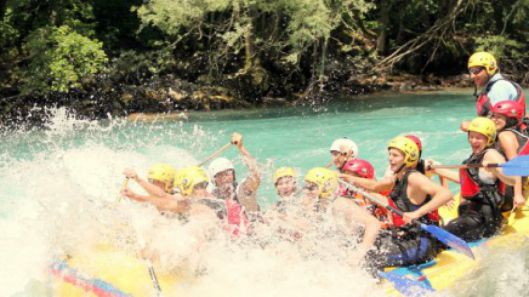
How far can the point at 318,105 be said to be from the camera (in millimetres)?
16953

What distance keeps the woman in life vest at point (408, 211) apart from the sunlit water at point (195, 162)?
1.02 ft

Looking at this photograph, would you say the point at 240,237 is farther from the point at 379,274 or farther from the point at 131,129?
the point at 131,129

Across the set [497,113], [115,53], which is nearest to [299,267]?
[497,113]

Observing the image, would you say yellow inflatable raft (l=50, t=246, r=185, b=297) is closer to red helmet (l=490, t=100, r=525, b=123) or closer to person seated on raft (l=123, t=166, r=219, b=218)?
person seated on raft (l=123, t=166, r=219, b=218)

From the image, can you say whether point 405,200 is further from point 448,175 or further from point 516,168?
point 448,175

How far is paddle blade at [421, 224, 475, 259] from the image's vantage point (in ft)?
13.5

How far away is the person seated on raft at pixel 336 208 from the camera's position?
4.21m

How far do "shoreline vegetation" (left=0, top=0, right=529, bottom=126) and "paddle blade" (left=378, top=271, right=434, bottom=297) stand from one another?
11.1m

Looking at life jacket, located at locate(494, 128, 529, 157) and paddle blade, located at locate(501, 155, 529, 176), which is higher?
life jacket, located at locate(494, 128, 529, 157)

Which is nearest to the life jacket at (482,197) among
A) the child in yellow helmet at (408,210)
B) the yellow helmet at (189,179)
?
the child in yellow helmet at (408,210)

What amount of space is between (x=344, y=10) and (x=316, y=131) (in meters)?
3.86

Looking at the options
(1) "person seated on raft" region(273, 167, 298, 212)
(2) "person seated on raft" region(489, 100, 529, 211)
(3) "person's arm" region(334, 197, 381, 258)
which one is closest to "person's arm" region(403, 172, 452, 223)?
(3) "person's arm" region(334, 197, 381, 258)

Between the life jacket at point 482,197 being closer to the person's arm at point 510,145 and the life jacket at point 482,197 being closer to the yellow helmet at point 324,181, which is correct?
the person's arm at point 510,145

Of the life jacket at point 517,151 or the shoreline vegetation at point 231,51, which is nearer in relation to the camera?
the life jacket at point 517,151
